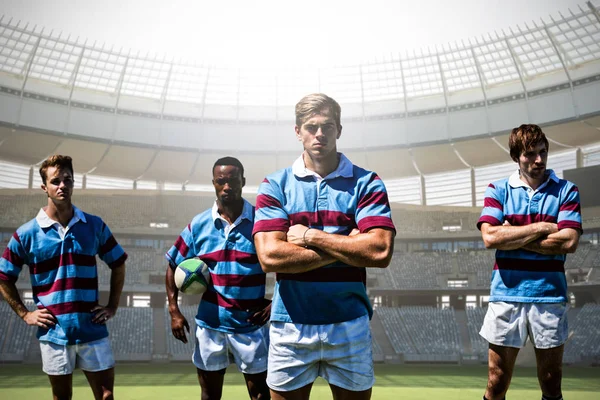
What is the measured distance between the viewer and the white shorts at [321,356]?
3.18 metres

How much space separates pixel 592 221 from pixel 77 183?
36.6 metres

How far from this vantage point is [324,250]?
3.14 meters

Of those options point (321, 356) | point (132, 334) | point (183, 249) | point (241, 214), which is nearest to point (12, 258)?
point (183, 249)

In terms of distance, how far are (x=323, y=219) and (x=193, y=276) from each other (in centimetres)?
216

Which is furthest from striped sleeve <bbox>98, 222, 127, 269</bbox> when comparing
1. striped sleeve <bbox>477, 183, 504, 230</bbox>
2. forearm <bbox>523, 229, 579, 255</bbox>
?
forearm <bbox>523, 229, 579, 255</bbox>

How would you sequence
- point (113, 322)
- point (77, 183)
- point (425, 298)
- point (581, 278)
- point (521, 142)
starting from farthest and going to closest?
point (77, 183) → point (425, 298) → point (581, 278) → point (113, 322) → point (521, 142)

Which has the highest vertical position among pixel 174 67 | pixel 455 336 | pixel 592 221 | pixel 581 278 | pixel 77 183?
pixel 174 67

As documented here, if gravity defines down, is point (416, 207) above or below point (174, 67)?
below

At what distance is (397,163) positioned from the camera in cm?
4394

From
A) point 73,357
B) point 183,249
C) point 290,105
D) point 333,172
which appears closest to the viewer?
point 333,172

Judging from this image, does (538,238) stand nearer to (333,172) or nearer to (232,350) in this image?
(333,172)

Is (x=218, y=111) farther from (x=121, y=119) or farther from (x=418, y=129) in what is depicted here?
(x=418, y=129)

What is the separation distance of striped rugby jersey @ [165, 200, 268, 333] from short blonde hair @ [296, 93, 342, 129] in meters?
2.08

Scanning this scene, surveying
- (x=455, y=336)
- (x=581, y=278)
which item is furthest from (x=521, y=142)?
(x=581, y=278)
